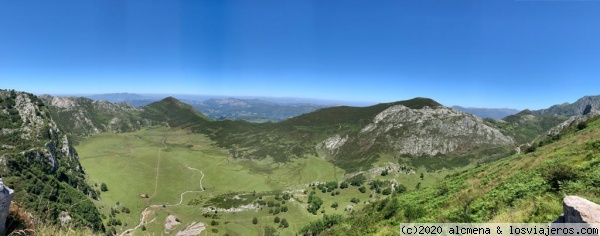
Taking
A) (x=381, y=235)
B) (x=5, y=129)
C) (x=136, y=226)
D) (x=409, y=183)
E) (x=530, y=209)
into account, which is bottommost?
(x=136, y=226)

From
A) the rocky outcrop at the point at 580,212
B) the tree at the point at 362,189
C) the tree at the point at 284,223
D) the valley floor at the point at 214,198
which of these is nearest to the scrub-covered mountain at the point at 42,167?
the valley floor at the point at 214,198

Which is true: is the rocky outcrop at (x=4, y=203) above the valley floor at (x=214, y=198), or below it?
above

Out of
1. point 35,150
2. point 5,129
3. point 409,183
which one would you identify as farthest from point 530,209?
point 5,129

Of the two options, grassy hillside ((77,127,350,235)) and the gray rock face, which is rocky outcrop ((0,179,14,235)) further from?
grassy hillside ((77,127,350,235))

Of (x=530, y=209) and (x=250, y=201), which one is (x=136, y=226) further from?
(x=530, y=209)

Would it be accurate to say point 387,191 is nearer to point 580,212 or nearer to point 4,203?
point 580,212

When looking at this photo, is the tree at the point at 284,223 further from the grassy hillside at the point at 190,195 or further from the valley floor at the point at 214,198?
the grassy hillside at the point at 190,195

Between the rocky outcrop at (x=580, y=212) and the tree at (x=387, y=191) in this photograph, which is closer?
the rocky outcrop at (x=580, y=212)

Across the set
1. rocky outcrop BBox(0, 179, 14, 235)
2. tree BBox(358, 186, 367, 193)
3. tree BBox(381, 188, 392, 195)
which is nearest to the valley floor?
tree BBox(358, 186, 367, 193)
